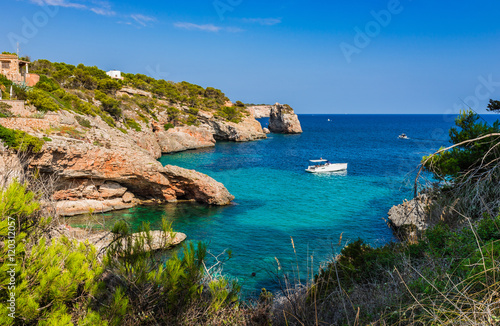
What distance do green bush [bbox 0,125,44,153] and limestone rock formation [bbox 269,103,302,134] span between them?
258 ft

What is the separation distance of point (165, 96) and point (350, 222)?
184 ft

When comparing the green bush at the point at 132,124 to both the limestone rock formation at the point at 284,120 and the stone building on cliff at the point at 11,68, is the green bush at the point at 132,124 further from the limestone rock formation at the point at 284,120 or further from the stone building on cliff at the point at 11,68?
the limestone rock formation at the point at 284,120

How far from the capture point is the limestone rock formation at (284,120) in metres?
94.2

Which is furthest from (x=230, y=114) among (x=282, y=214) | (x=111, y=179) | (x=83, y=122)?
(x=282, y=214)

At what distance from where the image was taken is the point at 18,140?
18.4 metres

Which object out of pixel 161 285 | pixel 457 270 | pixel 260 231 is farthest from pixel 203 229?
pixel 457 270

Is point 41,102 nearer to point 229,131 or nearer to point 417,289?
point 417,289

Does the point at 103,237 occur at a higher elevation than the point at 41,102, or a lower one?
lower

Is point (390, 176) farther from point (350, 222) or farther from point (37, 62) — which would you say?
point (37, 62)

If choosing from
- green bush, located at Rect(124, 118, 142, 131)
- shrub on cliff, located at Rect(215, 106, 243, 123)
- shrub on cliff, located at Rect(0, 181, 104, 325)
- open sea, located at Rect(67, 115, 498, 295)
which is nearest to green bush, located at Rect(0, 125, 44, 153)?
open sea, located at Rect(67, 115, 498, 295)

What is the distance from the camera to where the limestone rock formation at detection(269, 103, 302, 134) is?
94.2 m

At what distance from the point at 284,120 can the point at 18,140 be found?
79623 mm

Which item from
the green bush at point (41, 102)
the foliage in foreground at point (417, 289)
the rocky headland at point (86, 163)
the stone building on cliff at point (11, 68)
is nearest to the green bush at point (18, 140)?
the rocky headland at point (86, 163)

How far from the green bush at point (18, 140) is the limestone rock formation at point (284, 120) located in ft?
258
